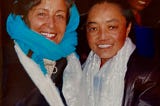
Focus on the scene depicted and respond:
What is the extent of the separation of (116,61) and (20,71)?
1.10ft

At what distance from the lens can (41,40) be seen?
4.26ft

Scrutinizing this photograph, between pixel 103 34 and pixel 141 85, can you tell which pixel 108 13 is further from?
pixel 141 85

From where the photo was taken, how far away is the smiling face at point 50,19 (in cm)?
129

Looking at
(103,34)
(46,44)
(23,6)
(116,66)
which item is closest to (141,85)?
(116,66)

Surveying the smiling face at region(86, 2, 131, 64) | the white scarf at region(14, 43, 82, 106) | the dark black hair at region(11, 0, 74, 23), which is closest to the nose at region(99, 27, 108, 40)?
the smiling face at region(86, 2, 131, 64)

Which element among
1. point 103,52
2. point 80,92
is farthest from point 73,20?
point 80,92

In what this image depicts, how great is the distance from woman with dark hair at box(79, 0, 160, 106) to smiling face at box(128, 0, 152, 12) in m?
0.03

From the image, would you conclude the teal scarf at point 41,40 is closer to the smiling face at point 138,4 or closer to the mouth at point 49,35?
the mouth at point 49,35

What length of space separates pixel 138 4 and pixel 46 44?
0.36 metres

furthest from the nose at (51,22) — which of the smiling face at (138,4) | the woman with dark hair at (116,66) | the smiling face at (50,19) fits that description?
the smiling face at (138,4)

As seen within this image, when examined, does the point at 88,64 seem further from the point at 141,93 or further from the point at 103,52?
the point at 141,93

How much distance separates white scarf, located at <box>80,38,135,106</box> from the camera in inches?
52.7

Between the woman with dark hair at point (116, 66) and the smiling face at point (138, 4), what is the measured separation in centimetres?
3

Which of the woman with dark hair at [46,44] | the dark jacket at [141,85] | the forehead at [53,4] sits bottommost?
the dark jacket at [141,85]
